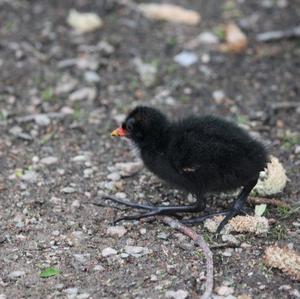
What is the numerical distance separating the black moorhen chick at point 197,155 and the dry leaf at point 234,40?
97.1 inches

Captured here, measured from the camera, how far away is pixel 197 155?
163 inches

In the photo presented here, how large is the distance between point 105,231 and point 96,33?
3.19 metres

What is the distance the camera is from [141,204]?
4.55 metres

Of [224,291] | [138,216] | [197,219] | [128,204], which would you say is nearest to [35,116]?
[128,204]

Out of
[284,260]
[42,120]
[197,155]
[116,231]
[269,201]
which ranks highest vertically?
[197,155]

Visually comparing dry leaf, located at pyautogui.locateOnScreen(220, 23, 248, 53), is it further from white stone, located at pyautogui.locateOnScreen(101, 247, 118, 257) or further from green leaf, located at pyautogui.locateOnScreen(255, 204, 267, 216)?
white stone, located at pyautogui.locateOnScreen(101, 247, 118, 257)

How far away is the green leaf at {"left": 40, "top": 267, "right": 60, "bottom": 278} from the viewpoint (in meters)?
3.87

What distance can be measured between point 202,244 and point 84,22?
12.0 feet

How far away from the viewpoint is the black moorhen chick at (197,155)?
414 centimetres

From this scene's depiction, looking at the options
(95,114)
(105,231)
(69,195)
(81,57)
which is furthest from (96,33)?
(105,231)

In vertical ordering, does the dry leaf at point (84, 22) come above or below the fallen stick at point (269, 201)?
below

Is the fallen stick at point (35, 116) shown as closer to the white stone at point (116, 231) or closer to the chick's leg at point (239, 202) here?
the white stone at point (116, 231)

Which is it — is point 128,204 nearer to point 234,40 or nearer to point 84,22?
point 234,40

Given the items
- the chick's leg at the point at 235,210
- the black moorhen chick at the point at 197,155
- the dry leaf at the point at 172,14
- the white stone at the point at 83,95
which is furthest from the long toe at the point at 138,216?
the dry leaf at the point at 172,14
